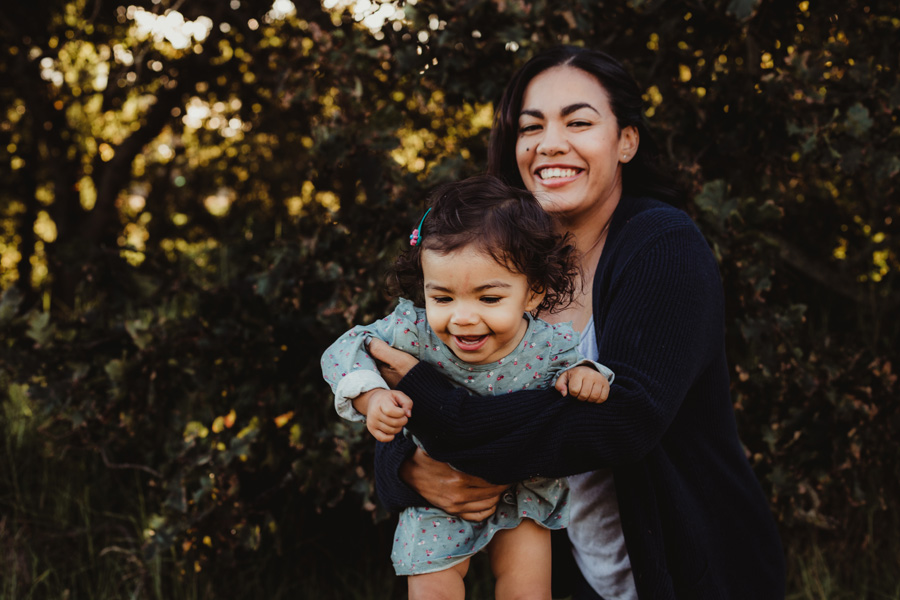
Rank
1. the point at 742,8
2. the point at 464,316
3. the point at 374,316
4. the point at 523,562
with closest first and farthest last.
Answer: the point at 464,316 → the point at 523,562 → the point at 742,8 → the point at 374,316

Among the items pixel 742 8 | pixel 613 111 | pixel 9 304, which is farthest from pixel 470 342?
pixel 9 304

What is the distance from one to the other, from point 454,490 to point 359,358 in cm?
38

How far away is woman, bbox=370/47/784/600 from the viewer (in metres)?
1.58

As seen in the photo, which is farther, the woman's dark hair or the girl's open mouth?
the woman's dark hair

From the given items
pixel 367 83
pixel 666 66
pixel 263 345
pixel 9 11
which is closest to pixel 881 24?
pixel 666 66

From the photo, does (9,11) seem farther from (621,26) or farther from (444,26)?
(621,26)

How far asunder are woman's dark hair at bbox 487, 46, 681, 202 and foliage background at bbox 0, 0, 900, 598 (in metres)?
0.24

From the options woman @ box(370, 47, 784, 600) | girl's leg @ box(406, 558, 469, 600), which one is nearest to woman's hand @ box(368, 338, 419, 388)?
woman @ box(370, 47, 784, 600)

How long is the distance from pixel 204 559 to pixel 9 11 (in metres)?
3.78

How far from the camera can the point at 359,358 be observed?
67.5 inches

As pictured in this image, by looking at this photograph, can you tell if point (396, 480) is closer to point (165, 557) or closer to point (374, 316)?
point (374, 316)

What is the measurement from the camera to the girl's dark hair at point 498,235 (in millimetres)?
1700

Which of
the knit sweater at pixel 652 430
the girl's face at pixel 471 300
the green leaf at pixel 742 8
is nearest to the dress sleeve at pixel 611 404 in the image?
the knit sweater at pixel 652 430

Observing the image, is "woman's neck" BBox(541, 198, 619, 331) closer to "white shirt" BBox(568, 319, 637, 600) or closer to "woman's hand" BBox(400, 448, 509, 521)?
"white shirt" BBox(568, 319, 637, 600)
